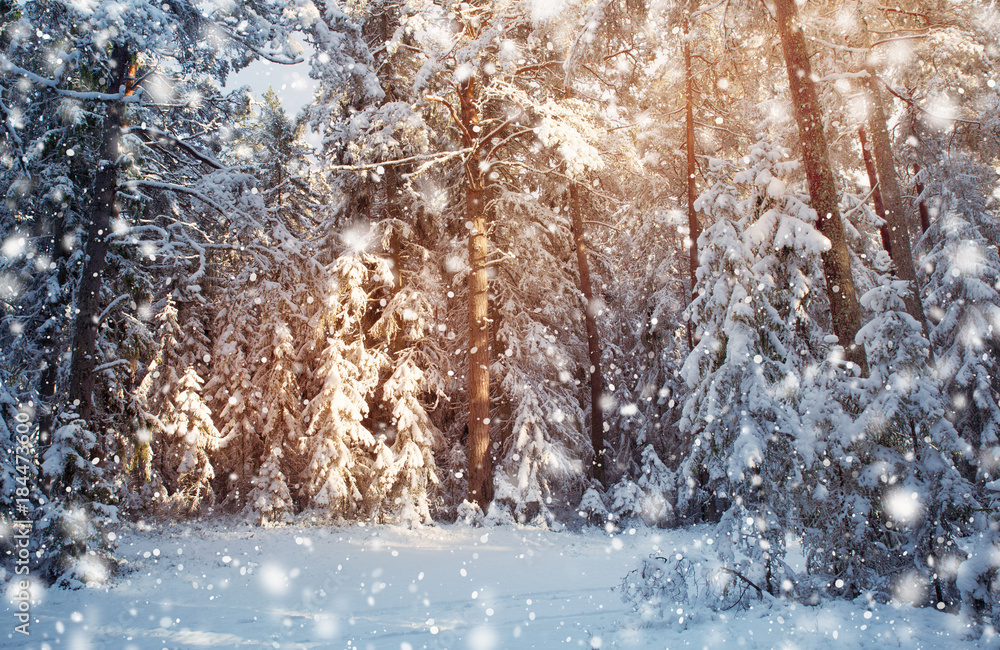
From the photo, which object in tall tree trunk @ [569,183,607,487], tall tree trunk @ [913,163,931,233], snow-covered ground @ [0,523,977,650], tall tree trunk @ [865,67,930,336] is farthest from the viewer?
tall tree trunk @ [913,163,931,233]

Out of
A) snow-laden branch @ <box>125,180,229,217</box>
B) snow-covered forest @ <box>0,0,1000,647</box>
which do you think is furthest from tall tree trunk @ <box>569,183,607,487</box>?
snow-laden branch @ <box>125,180,229,217</box>

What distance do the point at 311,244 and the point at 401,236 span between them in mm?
3219

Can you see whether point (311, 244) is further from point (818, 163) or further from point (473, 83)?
point (818, 163)

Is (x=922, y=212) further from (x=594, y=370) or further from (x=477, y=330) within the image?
(x=477, y=330)

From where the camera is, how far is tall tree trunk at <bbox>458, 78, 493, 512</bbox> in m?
13.6

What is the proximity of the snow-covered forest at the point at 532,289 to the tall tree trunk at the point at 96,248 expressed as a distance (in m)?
0.05

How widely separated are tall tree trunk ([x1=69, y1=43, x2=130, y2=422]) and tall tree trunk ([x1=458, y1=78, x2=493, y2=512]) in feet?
24.4

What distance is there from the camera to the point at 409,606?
7320mm

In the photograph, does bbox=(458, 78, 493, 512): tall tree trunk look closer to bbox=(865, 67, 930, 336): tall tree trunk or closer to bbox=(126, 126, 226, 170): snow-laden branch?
bbox=(126, 126, 226, 170): snow-laden branch

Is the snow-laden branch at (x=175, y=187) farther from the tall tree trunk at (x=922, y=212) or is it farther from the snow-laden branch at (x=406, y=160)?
the tall tree trunk at (x=922, y=212)

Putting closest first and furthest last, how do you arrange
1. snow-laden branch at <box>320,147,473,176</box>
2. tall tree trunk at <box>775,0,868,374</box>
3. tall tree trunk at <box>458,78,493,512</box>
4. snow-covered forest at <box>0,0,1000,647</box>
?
snow-covered forest at <box>0,0,1000,647</box>, tall tree trunk at <box>775,0,868,374</box>, snow-laden branch at <box>320,147,473,176</box>, tall tree trunk at <box>458,78,493,512</box>

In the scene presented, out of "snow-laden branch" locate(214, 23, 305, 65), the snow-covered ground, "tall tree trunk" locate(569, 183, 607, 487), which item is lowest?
the snow-covered ground

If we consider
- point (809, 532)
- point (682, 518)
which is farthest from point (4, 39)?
point (682, 518)

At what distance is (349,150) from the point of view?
580 inches
